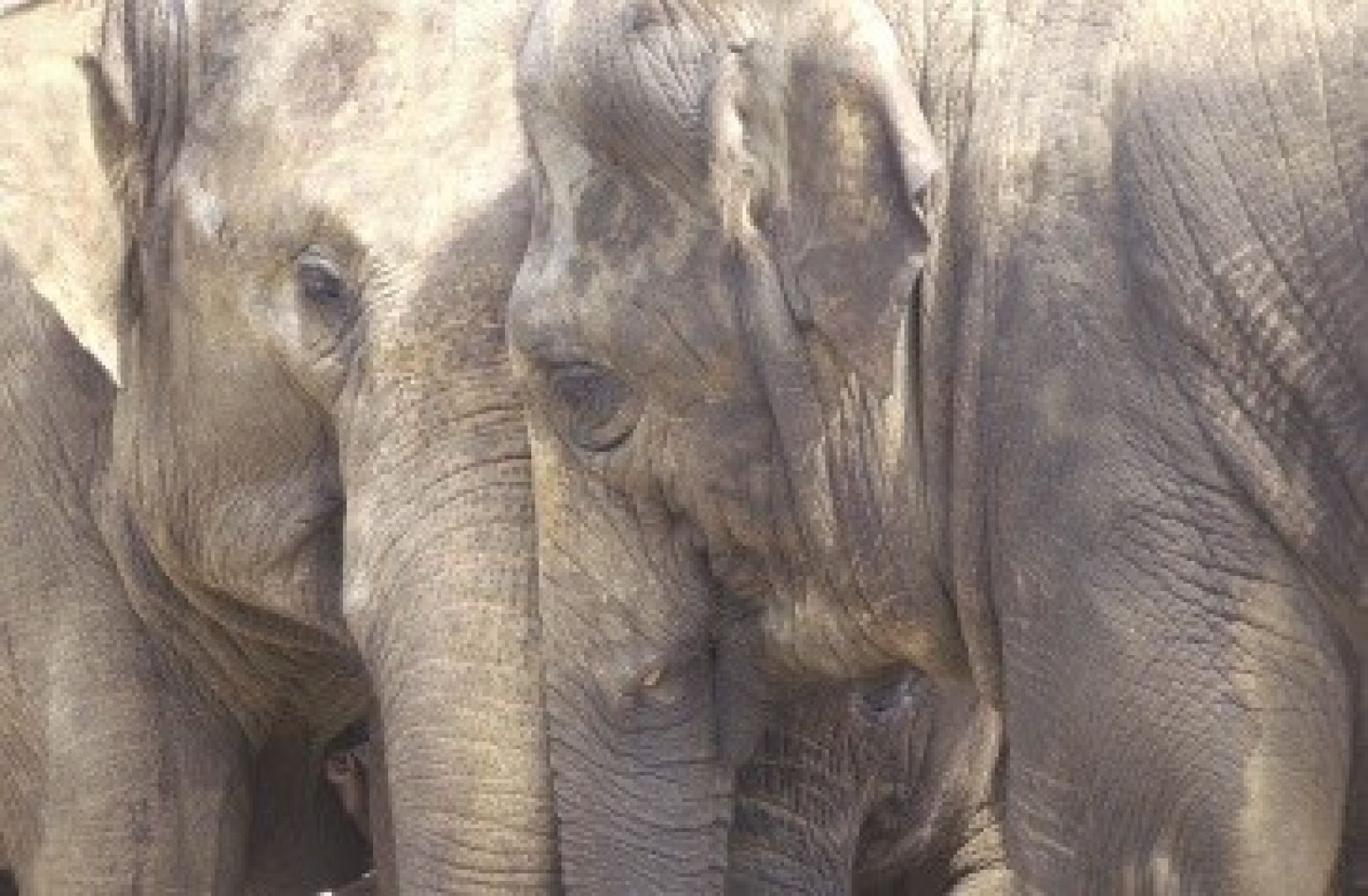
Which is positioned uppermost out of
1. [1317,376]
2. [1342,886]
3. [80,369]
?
[80,369]

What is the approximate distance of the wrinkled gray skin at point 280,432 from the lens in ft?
25.9

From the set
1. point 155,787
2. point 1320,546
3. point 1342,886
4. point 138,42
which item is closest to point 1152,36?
point 1320,546

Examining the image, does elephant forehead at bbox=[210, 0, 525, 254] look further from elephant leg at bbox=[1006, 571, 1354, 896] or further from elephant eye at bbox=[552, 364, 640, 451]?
elephant leg at bbox=[1006, 571, 1354, 896]

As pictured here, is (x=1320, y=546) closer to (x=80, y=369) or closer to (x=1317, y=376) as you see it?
(x=1317, y=376)

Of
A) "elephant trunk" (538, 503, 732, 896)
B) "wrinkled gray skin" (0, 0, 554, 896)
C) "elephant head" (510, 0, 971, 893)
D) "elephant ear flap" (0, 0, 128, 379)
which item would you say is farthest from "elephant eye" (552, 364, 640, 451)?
"elephant ear flap" (0, 0, 128, 379)

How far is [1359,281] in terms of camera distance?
6.90 m

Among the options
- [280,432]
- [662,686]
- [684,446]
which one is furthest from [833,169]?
[280,432]

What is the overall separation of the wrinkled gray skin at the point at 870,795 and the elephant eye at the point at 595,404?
1.52 ft

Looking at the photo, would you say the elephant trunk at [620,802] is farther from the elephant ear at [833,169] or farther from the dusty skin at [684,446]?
the elephant ear at [833,169]

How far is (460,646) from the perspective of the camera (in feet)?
25.8

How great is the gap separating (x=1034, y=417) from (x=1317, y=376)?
339 millimetres

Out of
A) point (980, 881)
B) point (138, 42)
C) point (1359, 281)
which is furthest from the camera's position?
point (980, 881)

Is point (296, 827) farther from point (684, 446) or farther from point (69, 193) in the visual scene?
point (684, 446)

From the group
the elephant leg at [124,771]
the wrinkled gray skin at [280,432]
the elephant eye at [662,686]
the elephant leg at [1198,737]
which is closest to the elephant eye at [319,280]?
the wrinkled gray skin at [280,432]
